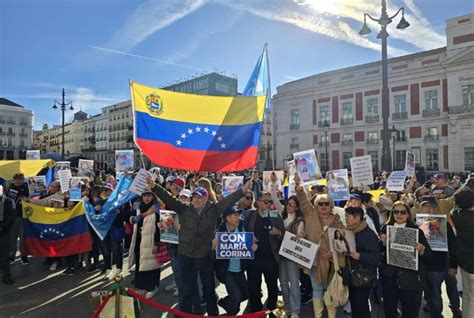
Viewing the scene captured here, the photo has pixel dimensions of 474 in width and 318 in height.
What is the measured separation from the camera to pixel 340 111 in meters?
45.3

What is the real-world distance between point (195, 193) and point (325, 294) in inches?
82.7

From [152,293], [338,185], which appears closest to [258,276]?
[152,293]

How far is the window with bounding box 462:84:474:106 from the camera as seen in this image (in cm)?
3625

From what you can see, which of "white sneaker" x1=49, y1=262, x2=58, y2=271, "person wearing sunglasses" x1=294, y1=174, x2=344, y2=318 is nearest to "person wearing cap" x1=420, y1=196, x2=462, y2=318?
"person wearing sunglasses" x1=294, y1=174, x2=344, y2=318

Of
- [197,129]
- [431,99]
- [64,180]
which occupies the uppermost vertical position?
[431,99]

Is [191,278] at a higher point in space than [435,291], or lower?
higher

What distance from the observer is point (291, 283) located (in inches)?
183

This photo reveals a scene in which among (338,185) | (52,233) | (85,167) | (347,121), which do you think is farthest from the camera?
(347,121)

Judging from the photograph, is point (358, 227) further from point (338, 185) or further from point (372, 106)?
point (372, 106)

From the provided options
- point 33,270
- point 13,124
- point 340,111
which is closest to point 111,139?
point 13,124

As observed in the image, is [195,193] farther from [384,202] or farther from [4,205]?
[4,205]

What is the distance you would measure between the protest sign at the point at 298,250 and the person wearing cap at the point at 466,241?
1.69 metres

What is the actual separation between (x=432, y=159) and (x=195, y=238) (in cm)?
4036

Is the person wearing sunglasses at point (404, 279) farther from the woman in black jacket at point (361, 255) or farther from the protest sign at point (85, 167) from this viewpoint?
the protest sign at point (85, 167)
